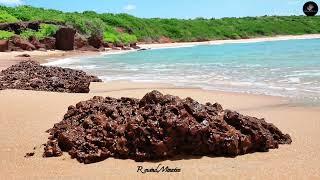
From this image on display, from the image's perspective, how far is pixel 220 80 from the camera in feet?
37.8

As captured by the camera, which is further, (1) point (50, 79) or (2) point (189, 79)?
(2) point (189, 79)

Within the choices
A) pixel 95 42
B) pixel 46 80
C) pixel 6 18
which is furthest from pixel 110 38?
pixel 46 80

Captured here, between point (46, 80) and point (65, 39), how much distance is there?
25.2m

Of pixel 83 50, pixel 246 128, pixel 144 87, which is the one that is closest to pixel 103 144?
pixel 246 128

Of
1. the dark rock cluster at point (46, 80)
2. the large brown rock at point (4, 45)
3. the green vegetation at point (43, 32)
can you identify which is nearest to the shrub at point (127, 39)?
the green vegetation at point (43, 32)

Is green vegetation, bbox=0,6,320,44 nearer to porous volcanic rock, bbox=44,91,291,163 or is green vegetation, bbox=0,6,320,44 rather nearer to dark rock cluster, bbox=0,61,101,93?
dark rock cluster, bbox=0,61,101,93

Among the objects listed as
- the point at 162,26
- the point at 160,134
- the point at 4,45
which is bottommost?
the point at 4,45

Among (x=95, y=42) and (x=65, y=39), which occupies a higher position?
(x=65, y=39)

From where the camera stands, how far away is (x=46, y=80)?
8664 millimetres

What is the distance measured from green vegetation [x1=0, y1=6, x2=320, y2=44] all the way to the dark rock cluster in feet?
90.6

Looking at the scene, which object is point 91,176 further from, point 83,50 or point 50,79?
point 83,50

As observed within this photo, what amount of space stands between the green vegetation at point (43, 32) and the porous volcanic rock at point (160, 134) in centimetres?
3132

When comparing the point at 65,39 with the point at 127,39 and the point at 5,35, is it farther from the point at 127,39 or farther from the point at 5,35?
the point at 127,39

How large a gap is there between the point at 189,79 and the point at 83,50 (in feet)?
76.3
